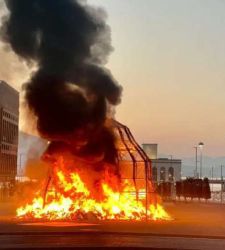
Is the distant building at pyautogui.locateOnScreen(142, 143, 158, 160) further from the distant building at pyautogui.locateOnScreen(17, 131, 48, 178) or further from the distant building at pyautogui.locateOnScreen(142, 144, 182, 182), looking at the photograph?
the distant building at pyautogui.locateOnScreen(17, 131, 48, 178)

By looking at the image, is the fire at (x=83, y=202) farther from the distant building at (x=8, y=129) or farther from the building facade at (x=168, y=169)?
the building facade at (x=168, y=169)

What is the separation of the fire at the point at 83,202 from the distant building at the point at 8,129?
154 ft

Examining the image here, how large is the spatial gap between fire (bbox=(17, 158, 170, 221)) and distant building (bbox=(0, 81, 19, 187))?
47.0 meters

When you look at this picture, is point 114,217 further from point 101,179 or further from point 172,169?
point 172,169

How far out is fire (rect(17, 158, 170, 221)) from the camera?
2384 centimetres

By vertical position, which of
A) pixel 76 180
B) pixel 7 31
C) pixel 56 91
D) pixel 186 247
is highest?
pixel 7 31

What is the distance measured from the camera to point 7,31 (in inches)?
965

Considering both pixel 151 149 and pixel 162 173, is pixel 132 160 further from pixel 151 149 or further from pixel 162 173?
pixel 162 173

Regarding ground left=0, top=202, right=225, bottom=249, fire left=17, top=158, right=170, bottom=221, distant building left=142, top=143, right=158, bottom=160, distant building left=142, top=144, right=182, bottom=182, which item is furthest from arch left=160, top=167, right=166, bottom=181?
ground left=0, top=202, right=225, bottom=249

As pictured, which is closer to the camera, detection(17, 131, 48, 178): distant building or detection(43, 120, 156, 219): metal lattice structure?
detection(43, 120, 156, 219): metal lattice structure

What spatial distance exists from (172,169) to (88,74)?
9478 cm

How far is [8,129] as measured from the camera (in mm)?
81125

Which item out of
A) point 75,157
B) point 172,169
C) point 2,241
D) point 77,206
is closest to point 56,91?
point 75,157

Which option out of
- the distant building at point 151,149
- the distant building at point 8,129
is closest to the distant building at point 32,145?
the distant building at point 8,129
